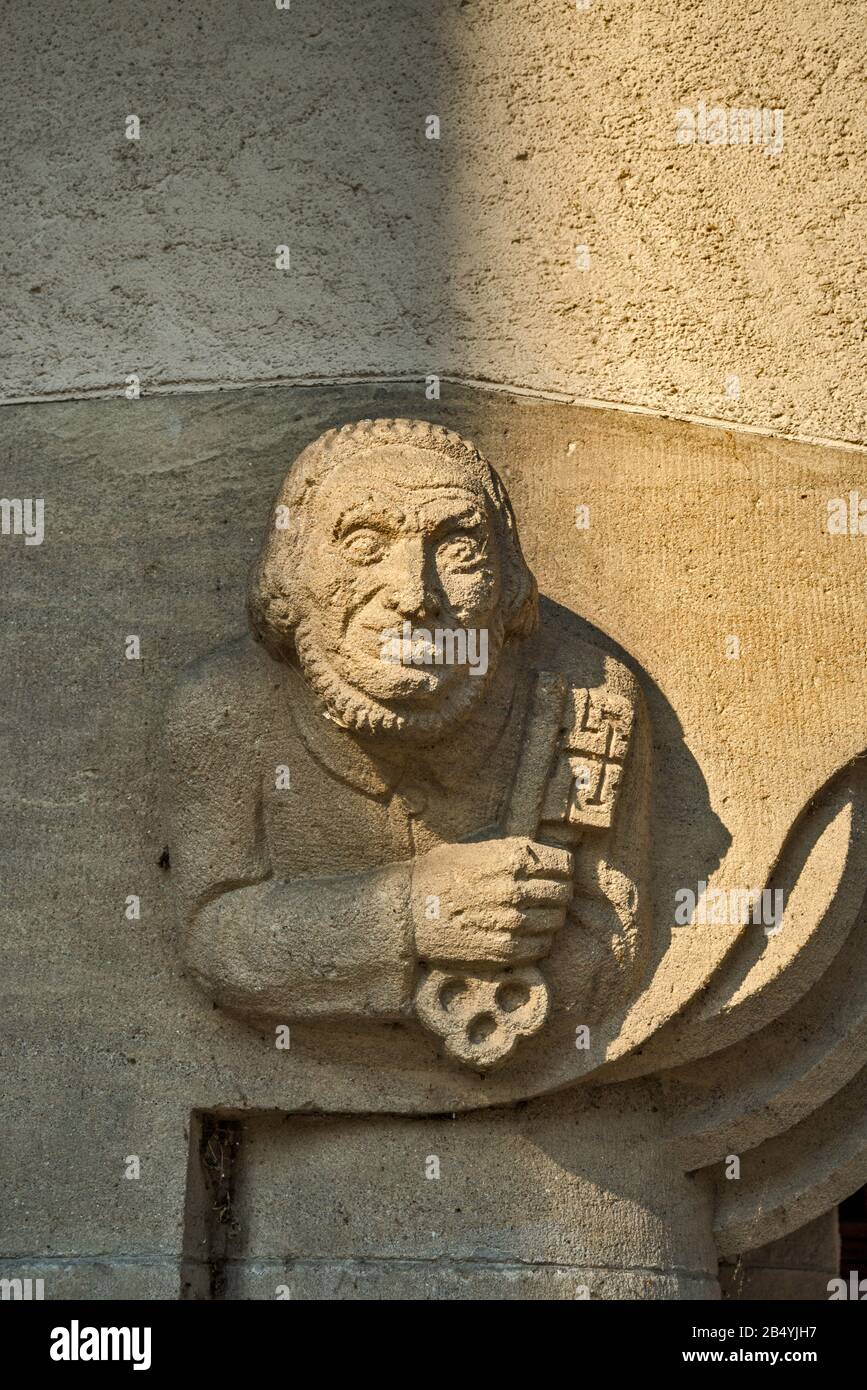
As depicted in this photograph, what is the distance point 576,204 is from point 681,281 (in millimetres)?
269

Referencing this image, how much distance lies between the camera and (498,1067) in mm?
3512

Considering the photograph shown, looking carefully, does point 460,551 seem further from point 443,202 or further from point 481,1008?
point 443,202

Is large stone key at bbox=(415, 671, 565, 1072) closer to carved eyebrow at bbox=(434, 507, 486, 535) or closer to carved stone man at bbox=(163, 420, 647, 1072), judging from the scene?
carved stone man at bbox=(163, 420, 647, 1072)

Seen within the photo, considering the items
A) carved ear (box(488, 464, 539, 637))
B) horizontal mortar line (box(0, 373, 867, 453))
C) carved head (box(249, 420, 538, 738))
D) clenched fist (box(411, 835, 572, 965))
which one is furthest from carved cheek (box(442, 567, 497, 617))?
Answer: horizontal mortar line (box(0, 373, 867, 453))

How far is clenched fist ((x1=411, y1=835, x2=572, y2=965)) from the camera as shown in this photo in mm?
3389

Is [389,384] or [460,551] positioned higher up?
[389,384]

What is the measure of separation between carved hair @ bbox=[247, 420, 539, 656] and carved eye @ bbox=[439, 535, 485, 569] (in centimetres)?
11

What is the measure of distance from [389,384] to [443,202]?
1.40ft

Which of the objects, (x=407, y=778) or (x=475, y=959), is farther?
(x=407, y=778)

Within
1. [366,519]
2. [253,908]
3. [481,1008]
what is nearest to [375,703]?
[366,519]

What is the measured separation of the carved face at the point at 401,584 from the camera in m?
3.31

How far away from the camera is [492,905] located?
339cm

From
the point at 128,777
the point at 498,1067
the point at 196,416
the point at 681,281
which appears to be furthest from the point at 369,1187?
the point at 681,281
